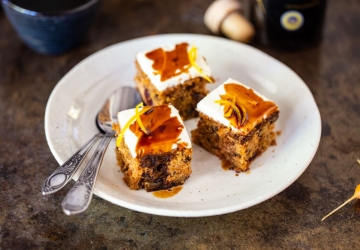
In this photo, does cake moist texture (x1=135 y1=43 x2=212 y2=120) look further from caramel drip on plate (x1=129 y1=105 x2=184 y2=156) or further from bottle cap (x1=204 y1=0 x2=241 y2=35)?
bottle cap (x1=204 y1=0 x2=241 y2=35)

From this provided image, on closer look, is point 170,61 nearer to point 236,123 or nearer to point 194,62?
point 194,62

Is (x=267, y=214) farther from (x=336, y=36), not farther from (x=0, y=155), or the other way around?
(x=336, y=36)

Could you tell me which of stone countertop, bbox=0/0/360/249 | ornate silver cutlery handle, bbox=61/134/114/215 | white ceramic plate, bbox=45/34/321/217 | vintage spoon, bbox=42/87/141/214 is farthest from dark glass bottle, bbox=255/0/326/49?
ornate silver cutlery handle, bbox=61/134/114/215

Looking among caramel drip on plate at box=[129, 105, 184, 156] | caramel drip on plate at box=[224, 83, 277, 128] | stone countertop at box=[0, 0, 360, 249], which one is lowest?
stone countertop at box=[0, 0, 360, 249]

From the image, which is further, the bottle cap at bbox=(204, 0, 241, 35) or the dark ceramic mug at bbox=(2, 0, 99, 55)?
the bottle cap at bbox=(204, 0, 241, 35)

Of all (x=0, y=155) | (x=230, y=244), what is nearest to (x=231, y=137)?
(x=230, y=244)

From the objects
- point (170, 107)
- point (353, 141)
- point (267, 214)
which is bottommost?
point (353, 141)
